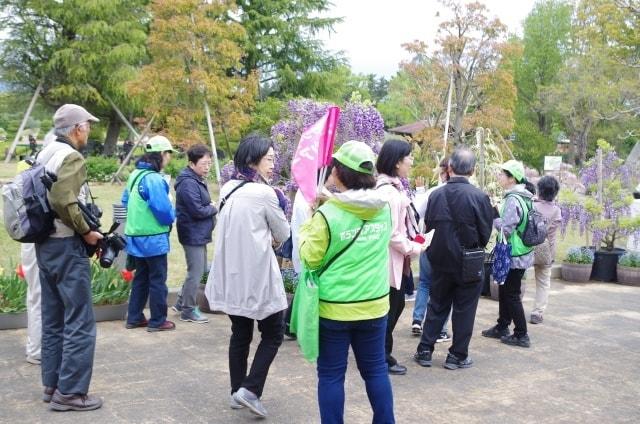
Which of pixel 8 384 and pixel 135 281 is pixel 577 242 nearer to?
pixel 135 281

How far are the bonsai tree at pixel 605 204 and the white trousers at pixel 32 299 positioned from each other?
7.82 meters

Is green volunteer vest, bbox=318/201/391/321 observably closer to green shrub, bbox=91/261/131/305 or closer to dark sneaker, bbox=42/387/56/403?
dark sneaker, bbox=42/387/56/403

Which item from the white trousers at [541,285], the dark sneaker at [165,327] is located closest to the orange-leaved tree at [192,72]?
the dark sneaker at [165,327]

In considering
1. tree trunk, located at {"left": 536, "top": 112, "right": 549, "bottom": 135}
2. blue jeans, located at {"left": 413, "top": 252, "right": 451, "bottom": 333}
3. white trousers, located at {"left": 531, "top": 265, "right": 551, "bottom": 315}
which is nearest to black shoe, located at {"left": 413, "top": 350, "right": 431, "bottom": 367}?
blue jeans, located at {"left": 413, "top": 252, "right": 451, "bottom": 333}

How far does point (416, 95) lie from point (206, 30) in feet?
17.8

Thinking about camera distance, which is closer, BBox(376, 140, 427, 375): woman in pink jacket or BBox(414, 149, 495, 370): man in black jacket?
BBox(376, 140, 427, 375): woman in pink jacket

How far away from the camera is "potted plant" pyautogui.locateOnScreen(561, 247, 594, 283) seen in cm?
950

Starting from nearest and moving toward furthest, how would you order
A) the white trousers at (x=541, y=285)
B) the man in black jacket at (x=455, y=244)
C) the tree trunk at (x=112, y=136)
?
1. the man in black jacket at (x=455, y=244)
2. the white trousers at (x=541, y=285)
3. the tree trunk at (x=112, y=136)

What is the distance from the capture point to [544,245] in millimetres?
6770

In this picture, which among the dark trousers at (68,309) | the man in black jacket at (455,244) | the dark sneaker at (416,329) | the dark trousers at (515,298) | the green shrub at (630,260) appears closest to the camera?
the dark trousers at (68,309)

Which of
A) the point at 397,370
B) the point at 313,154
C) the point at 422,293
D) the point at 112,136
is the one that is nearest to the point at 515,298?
the point at 422,293

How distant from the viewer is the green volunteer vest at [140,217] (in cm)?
585

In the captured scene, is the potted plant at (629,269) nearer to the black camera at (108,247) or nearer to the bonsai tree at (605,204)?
the bonsai tree at (605,204)

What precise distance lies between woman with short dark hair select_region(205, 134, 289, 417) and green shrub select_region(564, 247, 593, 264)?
263 inches
